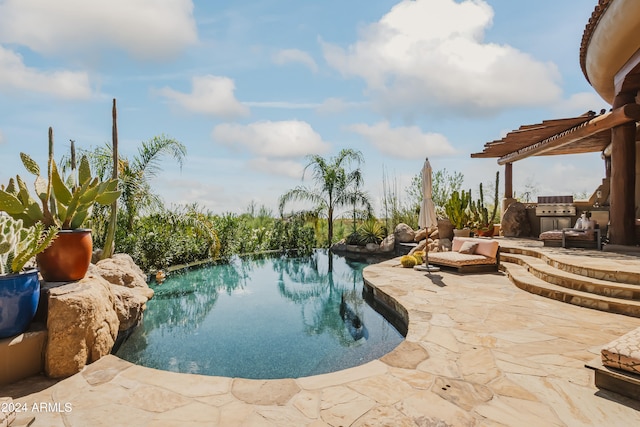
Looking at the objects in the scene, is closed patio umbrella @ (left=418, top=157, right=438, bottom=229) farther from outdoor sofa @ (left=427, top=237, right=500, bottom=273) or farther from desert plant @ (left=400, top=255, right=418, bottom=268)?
desert plant @ (left=400, top=255, right=418, bottom=268)

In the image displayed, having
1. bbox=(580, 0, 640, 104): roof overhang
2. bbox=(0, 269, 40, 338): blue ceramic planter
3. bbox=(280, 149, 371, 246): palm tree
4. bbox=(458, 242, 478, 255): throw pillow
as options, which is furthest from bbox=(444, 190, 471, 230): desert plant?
bbox=(0, 269, 40, 338): blue ceramic planter

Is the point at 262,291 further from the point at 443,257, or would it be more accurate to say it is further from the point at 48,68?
the point at 48,68

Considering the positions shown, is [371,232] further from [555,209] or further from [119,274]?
[119,274]

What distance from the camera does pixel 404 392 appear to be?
2.39 m

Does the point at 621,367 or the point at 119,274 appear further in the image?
the point at 119,274

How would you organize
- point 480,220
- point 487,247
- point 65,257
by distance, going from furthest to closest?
1. point 480,220
2. point 487,247
3. point 65,257

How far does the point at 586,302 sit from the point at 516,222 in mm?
6656

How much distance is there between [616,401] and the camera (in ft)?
7.29

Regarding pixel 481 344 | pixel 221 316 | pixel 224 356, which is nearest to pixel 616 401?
pixel 481 344

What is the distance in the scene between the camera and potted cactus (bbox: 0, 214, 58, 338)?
8.79 ft

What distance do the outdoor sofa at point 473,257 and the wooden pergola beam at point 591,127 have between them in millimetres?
3149

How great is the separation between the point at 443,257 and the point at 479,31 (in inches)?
Answer: 174

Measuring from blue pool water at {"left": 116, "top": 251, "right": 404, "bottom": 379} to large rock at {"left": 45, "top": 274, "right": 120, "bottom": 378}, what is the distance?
2.70ft

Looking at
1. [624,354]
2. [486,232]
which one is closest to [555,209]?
[486,232]
